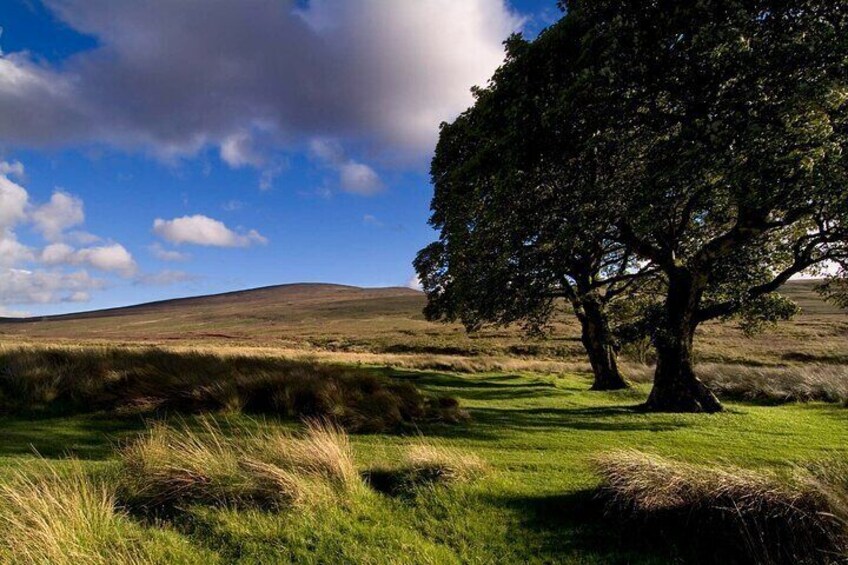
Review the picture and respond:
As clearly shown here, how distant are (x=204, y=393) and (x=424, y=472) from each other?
8.10 m

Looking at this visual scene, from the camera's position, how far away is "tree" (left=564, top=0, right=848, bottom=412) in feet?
34.4

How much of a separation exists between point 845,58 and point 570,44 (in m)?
6.39

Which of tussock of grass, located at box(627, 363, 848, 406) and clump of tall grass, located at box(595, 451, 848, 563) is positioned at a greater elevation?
clump of tall grass, located at box(595, 451, 848, 563)

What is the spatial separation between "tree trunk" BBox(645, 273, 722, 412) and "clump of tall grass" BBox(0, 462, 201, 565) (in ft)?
49.6

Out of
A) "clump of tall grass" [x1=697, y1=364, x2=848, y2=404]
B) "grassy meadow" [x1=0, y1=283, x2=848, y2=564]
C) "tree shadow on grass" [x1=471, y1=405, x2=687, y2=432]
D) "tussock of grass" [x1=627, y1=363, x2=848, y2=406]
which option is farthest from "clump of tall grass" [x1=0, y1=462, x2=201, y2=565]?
"clump of tall grass" [x1=697, y1=364, x2=848, y2=404]

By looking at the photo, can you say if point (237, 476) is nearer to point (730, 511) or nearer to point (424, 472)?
point (424, 472)

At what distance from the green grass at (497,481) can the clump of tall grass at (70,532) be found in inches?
14.5

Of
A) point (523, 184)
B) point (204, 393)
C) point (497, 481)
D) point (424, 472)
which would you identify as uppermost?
point (523, 184)

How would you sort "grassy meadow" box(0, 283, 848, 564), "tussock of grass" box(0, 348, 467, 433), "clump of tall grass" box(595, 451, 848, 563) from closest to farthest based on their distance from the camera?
"clump of tall grass" box(595, 451, 848, 563)
"grassy meadow" box(0, 283, 848, 564)
"tussock of grass" box(0, 348, 467, 433)

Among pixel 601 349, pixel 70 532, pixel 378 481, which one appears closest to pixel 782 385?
pixel 601 349

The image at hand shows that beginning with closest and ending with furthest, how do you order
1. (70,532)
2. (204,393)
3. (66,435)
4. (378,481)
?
(70,532), (378,481), (66,435), (204,393)

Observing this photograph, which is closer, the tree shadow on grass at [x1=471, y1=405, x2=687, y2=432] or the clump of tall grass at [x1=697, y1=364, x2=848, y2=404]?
the tree shadow on grass at [x1=471, y1=405, x2=687, y2=432]

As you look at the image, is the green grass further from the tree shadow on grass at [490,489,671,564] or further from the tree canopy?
the tree canopy

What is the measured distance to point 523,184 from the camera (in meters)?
14.4
